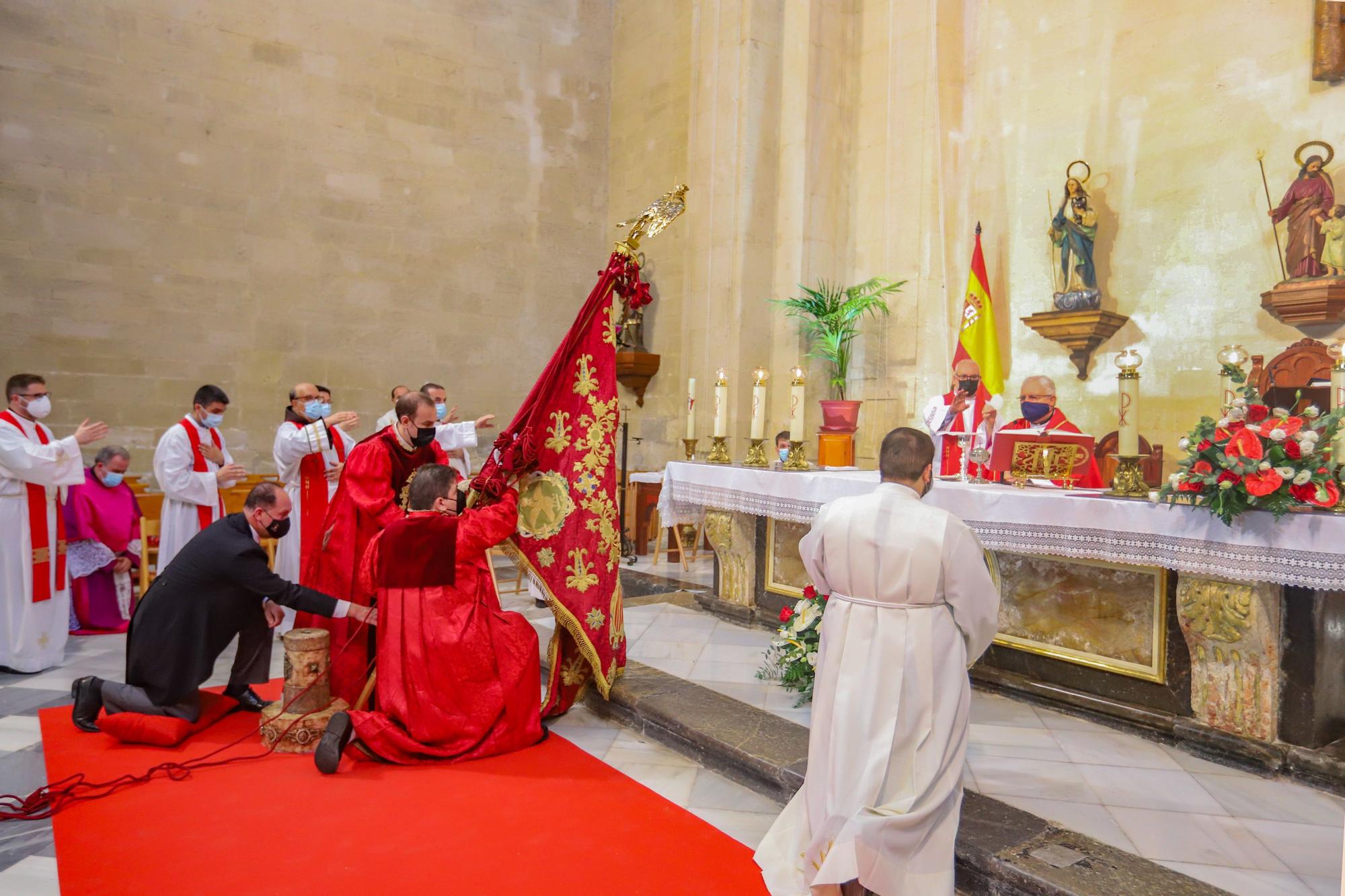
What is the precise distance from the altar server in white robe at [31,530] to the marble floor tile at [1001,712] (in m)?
5.37

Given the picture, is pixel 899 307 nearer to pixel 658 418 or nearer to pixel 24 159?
pixel 658 418

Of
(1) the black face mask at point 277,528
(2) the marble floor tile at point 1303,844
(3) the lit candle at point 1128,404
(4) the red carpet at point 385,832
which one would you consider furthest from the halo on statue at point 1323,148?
(1) the black face mask at point 277,528

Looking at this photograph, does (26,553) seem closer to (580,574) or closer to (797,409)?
(580,574)

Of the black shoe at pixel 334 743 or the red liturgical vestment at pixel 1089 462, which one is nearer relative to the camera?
the black shoe at pixel 334 743

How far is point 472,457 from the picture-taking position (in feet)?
38.8

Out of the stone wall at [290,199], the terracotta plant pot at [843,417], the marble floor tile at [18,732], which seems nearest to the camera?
the marble floor tile at [18,732]

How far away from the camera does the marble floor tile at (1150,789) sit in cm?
331

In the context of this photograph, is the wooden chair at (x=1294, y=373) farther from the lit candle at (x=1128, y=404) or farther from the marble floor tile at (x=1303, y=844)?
the marble floor tile at (x=1303, y=844)

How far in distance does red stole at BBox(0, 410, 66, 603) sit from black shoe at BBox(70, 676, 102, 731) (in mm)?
1609

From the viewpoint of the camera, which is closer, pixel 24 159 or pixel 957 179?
pixel 957 179

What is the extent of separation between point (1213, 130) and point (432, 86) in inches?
346

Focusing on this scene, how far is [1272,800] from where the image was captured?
3383 mm

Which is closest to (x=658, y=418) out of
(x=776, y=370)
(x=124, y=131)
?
(x=776, y=370)

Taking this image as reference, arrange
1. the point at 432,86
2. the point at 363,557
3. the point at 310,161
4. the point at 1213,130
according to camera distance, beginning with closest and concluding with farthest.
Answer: the point at 363,557
the point at 1213,130
the point at 310,161
the point at 432,86
